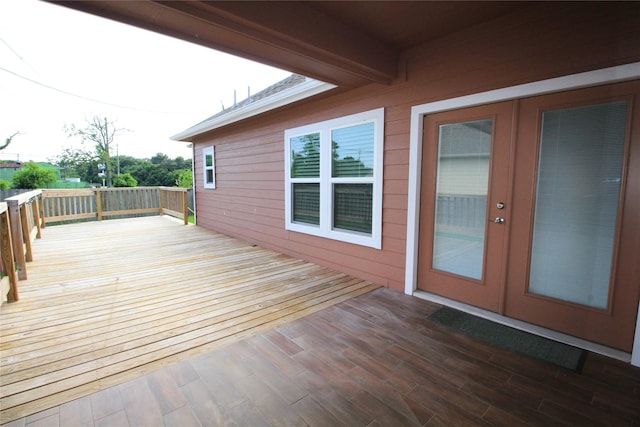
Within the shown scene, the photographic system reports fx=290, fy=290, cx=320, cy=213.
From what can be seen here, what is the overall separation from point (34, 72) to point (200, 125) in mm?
11693

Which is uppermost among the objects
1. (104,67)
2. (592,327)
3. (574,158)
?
(104,67)

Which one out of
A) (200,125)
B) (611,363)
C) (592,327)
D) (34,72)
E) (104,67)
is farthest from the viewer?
(104,67)

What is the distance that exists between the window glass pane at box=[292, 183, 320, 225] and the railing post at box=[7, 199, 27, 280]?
3.36m

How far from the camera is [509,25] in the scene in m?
2.33

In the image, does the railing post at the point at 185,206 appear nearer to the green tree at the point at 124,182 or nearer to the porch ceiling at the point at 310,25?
the porch ceiling at the point at 310,25

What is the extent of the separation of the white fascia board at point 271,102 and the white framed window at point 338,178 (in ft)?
1.46

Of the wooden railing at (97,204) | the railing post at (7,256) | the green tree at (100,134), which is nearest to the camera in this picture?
the railing post at (7,256)

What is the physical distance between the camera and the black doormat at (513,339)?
1965 mm

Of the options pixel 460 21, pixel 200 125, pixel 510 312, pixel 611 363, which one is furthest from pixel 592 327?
pixel 200 125

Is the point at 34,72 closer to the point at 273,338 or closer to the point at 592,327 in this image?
the point at 273,338

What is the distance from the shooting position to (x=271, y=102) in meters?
4.44

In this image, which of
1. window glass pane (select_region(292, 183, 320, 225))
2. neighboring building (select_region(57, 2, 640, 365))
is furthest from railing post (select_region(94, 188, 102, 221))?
neighboring building (select_region(57, 2, 640, 365))

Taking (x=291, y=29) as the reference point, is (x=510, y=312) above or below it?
below

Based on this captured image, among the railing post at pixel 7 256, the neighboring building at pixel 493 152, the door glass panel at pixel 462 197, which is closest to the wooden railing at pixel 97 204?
the railing post at pixel 7 256
